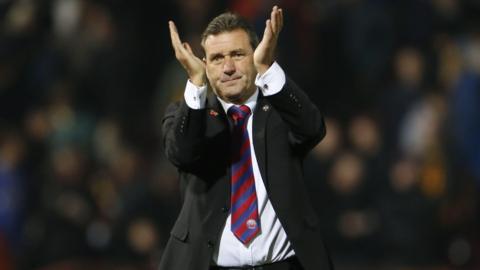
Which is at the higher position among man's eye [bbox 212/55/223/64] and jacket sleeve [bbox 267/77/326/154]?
man's eye [bbox 212/55/223/64]

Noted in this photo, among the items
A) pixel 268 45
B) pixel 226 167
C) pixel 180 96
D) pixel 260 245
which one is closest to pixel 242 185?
pixel 226 167

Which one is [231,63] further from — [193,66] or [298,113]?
[298,113]

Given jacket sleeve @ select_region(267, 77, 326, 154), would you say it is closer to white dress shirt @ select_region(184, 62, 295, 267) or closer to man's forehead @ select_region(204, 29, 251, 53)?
white dress shirt @ select_region(184, 62, 295, 267)

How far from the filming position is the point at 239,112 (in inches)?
113

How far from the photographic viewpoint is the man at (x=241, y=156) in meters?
2.74

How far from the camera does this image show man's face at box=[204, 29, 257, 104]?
2811 millimetres

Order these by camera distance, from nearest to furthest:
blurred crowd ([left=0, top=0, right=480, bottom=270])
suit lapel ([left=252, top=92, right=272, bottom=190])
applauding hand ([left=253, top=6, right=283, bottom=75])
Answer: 1. applauding hand ([left=253, top=6, right=283, bottom=75])
2. suit lapel ([left=252, top=92, right=272, bottom=190])
3. blurred crowd ([left=0, top=0, right=480, bottom=270])

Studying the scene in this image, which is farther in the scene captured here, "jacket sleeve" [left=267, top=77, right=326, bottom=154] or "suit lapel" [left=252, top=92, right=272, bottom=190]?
"suit lapel" [left=252, top=92, right=272, bottom=190]

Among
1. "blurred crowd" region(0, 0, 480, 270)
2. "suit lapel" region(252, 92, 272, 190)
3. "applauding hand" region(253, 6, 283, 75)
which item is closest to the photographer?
"applauding hand" region(253, 6, 283, 75)

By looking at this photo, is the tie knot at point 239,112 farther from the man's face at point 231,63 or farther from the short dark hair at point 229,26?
the short dark hair at point 229,26

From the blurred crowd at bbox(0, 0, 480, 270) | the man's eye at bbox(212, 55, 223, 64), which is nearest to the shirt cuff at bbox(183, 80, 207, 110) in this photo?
the man's eye at bbox(212, 55, 223, 64)

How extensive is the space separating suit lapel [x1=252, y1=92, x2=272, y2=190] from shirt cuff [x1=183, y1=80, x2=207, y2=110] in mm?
193

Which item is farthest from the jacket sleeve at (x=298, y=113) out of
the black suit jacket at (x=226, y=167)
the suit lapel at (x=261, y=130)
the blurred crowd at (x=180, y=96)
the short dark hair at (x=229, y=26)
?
the blurred crowd at (x=180, y=96)

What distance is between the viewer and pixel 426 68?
5887 mm
